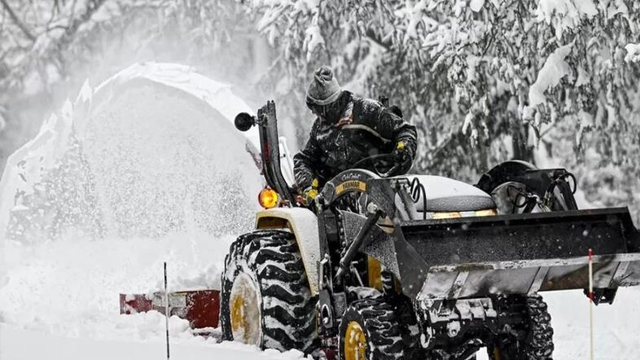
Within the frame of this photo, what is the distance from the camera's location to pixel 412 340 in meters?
7.28

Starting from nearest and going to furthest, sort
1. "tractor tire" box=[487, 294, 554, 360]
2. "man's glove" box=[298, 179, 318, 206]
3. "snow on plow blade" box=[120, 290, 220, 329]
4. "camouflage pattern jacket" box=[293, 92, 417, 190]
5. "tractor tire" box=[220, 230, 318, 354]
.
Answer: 1. "tractor tire" box=[487, 294, 554, 360]
2. "tractor tire" box=[220, 230, 318, 354]
3. "man's glove" box=[298, 179, 318, 206]
4. "camouflage pattern jacket" box=[293, 92, 417, 190]
5. "snow on plow blade" box=[120, 290, 220, 329]

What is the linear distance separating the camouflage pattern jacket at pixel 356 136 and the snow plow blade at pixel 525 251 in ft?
5.77

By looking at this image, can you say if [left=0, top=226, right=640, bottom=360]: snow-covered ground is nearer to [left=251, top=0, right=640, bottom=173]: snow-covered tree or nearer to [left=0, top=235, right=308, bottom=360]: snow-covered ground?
[left=0, top=235, right=308, bottom=360]: snow-covered ground

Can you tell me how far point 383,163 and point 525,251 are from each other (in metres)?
1.81

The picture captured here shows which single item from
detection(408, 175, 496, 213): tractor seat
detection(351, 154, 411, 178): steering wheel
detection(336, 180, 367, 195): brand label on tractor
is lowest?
detection(408, 175, 496, 213): tractor seat

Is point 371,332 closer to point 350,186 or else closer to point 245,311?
point 350,186

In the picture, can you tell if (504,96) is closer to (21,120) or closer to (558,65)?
(558,65)

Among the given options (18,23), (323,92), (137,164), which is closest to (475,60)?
(323,92)

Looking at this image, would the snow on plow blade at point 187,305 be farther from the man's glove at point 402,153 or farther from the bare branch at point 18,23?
the bare branch at point 18,23

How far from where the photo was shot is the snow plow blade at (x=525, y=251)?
274 inches

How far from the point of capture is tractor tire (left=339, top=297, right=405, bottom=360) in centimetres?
713

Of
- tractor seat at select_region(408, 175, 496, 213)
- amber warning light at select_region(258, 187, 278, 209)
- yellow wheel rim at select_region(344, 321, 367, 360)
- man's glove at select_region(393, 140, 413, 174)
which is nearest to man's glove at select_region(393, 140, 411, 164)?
man's glove at select_region(393, 140, 413, 174)

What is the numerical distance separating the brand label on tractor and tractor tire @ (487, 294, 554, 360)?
128 centimetres

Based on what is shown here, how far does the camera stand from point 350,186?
779 cm
